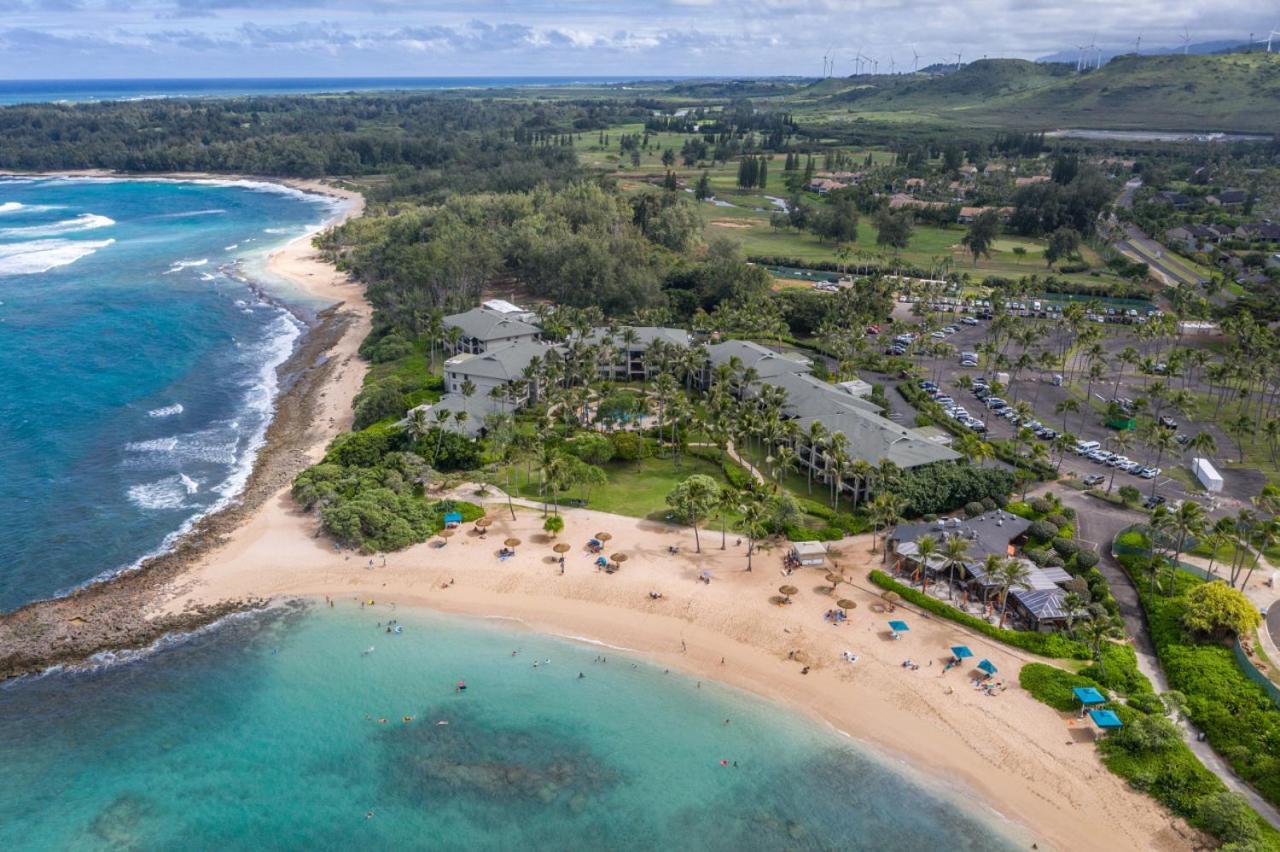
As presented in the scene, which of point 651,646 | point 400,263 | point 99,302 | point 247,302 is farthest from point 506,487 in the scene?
point 99,302

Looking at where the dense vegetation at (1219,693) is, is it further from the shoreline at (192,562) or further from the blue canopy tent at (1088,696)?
the shoreline at (192,562)

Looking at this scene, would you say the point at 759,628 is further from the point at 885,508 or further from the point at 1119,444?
the point at 1119,444

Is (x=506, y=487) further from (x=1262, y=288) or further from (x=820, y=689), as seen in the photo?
(x=1262, y=288)

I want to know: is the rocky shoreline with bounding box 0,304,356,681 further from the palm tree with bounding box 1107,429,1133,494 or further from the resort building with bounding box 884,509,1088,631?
the palm tree with bounding box 1107,429,1133,494

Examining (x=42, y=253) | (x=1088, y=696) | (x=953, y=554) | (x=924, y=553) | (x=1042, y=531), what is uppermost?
(x=953, y=554)

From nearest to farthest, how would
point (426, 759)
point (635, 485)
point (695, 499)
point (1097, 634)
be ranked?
1. point (426, 759)
2. point (1097, 634)
3. point (695, 499)
4. point (635, 485)

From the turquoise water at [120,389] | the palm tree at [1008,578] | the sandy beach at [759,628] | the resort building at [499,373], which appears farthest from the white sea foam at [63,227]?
the palm tree at [1008,578]

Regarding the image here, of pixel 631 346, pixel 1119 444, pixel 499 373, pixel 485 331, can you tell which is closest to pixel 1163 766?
pixel 1119 444

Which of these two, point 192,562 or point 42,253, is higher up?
point 42,253
